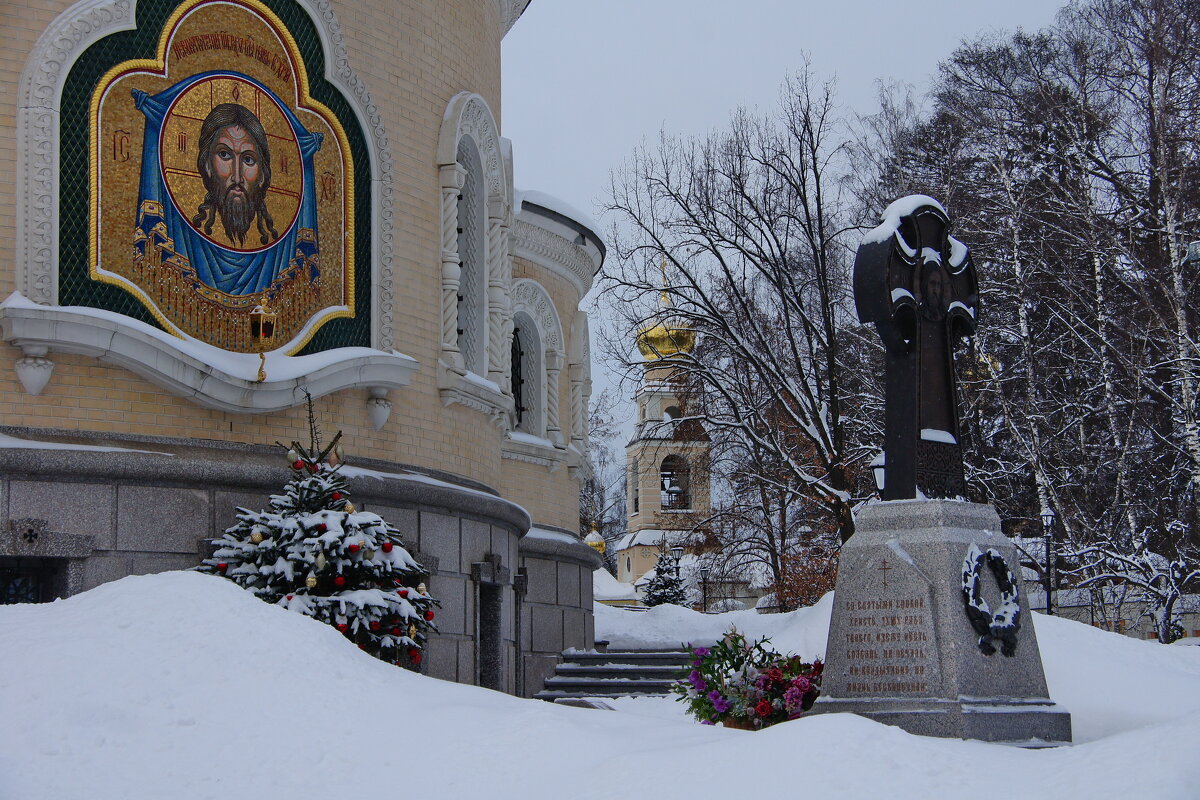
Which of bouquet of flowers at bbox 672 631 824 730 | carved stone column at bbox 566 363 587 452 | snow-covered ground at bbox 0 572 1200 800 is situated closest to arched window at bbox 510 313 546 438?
carved stone column at bbox 566 363 587 452

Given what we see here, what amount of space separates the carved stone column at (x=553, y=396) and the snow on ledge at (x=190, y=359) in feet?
26.8

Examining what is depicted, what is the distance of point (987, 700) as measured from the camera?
9742mm

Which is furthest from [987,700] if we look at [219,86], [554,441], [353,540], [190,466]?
[554,441]

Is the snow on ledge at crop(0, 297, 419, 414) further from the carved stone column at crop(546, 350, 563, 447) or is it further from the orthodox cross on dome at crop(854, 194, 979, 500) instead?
the carved stone column at crop(546, 350, 563, 447)

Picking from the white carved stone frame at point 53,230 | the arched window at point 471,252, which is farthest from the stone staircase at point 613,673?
the white carved stone frame at point 53,230

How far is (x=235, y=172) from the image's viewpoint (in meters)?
13.6

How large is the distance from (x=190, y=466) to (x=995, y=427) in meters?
16.9

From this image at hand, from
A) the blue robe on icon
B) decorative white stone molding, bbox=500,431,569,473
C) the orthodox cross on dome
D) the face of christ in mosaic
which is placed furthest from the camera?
decorative white stone molding, bbox=500,431,569,473

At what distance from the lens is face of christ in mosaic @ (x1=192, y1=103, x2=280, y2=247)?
13375 millimetres

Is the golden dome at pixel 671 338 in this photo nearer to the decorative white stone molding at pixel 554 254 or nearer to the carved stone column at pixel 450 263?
the decorative white stone molding at pixel 554 254

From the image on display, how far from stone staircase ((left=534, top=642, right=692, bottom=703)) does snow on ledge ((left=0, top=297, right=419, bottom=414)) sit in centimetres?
585

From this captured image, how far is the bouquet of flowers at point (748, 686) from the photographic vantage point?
1071cm

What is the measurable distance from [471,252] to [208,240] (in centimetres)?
404

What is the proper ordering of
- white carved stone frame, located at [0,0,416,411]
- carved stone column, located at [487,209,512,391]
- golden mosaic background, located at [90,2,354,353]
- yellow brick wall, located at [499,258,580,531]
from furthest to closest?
yellow brick wall, located at [499,258,580,531]
carved stone column, located at [487,209,512,391]
golden mosaic background, located at [90,2,354,353]
white carved stone frame, located at [0,0,416,411]
